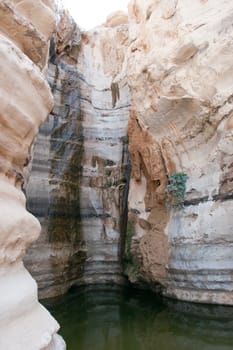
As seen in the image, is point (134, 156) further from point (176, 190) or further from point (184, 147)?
point (176, 190)

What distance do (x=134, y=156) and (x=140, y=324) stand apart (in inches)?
154

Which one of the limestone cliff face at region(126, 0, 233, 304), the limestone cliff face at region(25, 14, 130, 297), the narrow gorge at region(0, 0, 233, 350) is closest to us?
the narrow gorge at region(0, 0, 233, 350)

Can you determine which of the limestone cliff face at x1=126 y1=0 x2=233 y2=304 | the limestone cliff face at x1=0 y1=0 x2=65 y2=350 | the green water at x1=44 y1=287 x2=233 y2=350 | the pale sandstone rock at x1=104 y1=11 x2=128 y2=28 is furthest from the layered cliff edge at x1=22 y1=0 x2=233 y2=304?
the limestone cliff face at x1=0 y1=0 x2=65 y2=350

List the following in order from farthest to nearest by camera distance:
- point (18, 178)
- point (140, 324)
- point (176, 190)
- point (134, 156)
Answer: point (134, 156) < point (176, 190) < point (140, 324) < point (18, 178)

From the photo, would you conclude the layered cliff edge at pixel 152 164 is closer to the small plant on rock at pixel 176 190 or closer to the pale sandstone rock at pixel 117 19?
the small plant on rock at pixel 176 190

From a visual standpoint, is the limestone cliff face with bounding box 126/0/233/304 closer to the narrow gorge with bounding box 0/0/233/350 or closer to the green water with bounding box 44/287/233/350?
the narrow gorge with bounding box 0/0/233/350

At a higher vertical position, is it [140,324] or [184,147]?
[184,147]

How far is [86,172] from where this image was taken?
864cm

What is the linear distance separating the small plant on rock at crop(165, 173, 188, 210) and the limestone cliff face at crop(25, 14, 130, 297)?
7.41 ft

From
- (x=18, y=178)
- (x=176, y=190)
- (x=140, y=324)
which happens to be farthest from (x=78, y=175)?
(x=18, y=178)

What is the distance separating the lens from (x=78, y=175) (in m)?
8.44

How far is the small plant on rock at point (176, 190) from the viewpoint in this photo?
238 inches

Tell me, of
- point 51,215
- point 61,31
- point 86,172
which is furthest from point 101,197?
point 61,31

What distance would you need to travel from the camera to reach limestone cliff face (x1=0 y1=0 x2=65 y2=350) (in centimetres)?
172
